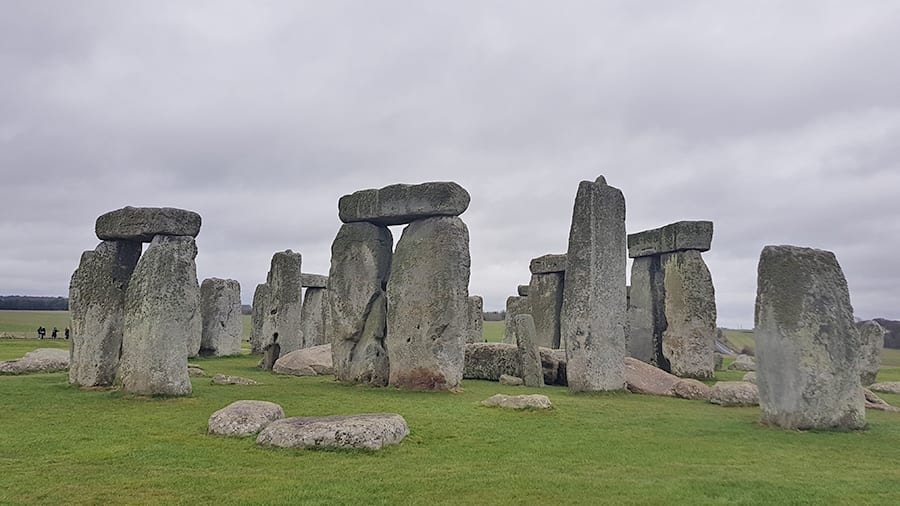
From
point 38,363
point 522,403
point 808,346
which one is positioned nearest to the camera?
point 808,346

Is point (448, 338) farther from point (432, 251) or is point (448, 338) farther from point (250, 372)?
point (250, 372)

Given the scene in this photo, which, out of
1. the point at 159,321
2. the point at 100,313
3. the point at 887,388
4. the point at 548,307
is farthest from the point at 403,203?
the point at 887,388

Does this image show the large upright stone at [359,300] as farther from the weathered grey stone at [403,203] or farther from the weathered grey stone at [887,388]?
the weathered grey stone at [887,388]

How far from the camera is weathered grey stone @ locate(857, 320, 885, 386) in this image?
16.0 metres

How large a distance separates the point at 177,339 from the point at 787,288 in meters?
8.89

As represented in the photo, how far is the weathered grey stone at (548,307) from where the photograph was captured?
19.5 m

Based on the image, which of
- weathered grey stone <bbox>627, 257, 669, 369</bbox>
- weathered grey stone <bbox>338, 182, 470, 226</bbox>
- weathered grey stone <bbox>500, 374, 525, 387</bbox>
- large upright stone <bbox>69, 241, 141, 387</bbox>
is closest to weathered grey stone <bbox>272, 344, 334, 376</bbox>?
weathered grey stone <bbox>338, 182, 470, 226</bbox>

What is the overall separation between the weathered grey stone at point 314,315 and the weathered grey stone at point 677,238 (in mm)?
11053

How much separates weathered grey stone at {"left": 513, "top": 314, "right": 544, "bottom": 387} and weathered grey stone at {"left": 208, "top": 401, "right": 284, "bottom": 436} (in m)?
7.01

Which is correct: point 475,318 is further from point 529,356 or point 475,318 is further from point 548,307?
point 529,356

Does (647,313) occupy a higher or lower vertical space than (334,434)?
higher

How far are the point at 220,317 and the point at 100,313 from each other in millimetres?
11522

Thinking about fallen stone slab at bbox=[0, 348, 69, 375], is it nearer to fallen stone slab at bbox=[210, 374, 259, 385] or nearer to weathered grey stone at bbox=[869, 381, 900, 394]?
fallen stone slab at bbox=[210, 374, 259, 385]

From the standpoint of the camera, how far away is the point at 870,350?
1689cm
